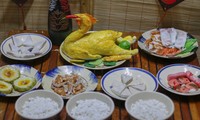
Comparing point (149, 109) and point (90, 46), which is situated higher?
point (90, 46)

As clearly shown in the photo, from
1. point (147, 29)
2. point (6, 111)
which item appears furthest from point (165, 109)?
point (147, 29)

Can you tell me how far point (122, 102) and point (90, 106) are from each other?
16 centimetres

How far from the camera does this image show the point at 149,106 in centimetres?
124

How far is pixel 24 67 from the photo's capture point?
1480 millimetres

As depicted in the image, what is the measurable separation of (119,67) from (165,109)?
1.21 feet

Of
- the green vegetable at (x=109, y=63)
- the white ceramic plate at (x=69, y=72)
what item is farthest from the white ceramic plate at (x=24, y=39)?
the green vegetable at (x=109, y=63)

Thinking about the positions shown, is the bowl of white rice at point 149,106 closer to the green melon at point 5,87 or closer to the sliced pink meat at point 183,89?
the sliced pink meat at point 183,89

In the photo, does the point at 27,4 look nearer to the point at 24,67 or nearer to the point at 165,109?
the point at 24,67

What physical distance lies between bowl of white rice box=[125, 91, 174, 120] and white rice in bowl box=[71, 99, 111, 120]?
0.08 m

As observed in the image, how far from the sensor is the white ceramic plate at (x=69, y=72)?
140 centimetres

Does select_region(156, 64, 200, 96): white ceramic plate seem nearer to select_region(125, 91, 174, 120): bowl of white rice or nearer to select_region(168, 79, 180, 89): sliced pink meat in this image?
select_region(168, 79, 180, 89): sliced pink meat

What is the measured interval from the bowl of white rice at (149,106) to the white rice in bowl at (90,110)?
0.08m

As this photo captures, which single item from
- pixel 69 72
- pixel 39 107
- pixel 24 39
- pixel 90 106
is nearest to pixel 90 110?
pixel 90 106

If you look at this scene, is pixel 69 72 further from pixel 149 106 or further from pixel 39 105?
pixel 149 106
